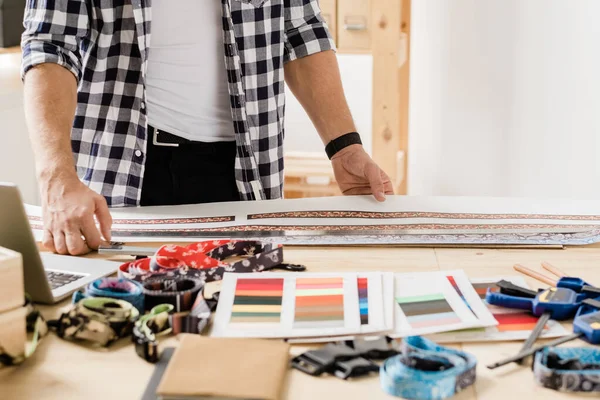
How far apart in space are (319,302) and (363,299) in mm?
57

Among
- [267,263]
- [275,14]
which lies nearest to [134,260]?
[267,263]

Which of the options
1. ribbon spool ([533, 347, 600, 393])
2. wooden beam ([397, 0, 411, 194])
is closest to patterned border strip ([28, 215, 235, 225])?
ribbon spool ([533, 347, 600, 393])

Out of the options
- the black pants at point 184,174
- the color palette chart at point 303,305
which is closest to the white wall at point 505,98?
the black pants at point 184,174

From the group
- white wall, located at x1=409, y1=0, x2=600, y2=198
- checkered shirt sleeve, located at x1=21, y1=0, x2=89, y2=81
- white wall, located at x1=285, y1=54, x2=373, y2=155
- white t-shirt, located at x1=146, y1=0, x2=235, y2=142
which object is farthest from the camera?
white wall, located at x1=285, y1=54, x2=373, y2=155

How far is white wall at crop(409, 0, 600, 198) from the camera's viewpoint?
2562 millimetres

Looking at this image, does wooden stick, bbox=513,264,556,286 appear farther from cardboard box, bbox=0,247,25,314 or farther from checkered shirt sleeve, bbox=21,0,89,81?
checkered shirt sleeve, bbox=21,0,89,81

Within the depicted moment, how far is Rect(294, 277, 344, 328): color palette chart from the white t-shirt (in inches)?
27.7

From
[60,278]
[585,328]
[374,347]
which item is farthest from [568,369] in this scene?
[60,278]

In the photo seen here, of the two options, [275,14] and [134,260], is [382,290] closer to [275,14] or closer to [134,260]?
[134,260]

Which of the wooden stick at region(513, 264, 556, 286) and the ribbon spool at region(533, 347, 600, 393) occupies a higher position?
the wooden stick at region(513, 264, 556, 286)

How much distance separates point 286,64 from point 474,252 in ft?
2.59

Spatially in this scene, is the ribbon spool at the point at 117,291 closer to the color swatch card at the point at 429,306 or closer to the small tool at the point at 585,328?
the color swatch card at the point at 429,306

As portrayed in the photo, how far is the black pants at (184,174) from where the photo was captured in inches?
65.6

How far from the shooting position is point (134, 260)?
122 centimetres
